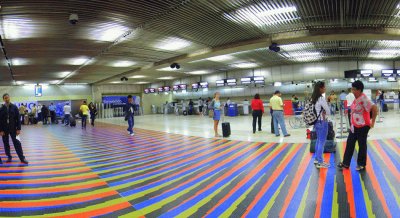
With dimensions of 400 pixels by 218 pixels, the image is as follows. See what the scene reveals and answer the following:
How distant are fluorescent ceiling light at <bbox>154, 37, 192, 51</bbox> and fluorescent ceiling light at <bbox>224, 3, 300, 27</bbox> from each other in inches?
124

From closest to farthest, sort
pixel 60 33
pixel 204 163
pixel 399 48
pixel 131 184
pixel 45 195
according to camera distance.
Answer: pixel 45 195, pixel 131 184, pixel 204 163, pixel 60 33, pixel 399 48

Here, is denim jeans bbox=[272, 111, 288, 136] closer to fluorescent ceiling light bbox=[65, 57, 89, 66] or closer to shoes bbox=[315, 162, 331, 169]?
shoes bbox=[315, 162, 331, 169]

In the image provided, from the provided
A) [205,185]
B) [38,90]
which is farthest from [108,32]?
[38,90]

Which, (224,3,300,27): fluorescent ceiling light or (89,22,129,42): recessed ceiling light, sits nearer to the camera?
(224,3,300,27): fluorescent ceiling light

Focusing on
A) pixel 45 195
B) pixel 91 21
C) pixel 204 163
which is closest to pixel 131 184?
pixel 45 195

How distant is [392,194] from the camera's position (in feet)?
11.2

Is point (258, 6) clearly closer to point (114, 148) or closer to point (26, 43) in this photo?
point (114, 148)

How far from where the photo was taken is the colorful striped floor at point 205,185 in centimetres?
318

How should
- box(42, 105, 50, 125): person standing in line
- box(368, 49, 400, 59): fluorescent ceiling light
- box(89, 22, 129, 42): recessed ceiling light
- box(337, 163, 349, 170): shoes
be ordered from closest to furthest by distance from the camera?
box(337, 163, 349, 170): shoes, box(89, 22, 129, 42): recessed ceiling light, box(368, 49, 400, 59): fluorescent ceiling light, box(42, 105, 50, 125): person standing in line

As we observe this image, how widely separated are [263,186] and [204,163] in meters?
1.85

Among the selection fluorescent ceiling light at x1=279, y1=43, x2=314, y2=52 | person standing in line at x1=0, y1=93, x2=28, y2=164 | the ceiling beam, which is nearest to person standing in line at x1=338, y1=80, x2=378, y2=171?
the ceiling beam

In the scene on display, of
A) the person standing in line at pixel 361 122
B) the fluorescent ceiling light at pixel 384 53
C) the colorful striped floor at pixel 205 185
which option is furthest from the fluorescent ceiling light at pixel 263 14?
the fluorescent ceiling light at pixel 384 53

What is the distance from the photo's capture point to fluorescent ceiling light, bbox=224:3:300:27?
24.8ft

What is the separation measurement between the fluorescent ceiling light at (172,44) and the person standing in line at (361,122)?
7534 mm
